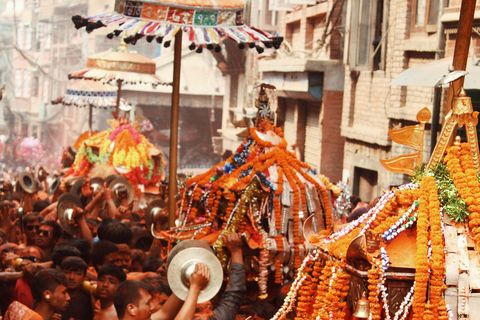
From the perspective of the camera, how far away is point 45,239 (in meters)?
7.20

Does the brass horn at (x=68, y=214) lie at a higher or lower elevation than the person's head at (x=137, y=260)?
higher

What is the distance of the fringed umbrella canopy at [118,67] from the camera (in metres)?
12.9

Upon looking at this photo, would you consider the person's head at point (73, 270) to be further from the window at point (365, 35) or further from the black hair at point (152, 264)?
the window at point (365, 35)

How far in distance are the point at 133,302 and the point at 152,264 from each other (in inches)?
96.8

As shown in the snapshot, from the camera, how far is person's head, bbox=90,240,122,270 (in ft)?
21.2

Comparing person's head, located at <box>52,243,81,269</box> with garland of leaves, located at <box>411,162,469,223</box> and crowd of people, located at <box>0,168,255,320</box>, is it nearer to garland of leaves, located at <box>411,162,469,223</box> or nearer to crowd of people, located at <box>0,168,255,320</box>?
crowd of people, located at <box>0,168,255,320</box>

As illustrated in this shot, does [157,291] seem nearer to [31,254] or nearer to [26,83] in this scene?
[31,254]

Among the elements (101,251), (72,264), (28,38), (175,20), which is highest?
(28,38)

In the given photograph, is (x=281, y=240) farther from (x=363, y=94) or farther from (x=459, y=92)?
(x=363, y=94)

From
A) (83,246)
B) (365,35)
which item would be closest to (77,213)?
(83,246)

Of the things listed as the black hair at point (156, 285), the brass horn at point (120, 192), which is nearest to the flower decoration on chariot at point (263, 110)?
the black hair at point (156, 285)

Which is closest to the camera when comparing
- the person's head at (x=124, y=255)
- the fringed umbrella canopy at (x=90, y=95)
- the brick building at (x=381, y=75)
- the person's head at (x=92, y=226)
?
the person's head at (x=124, y=255)

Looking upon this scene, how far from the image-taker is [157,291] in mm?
5062

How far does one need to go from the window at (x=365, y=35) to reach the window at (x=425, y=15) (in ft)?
5.01
